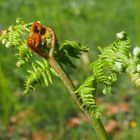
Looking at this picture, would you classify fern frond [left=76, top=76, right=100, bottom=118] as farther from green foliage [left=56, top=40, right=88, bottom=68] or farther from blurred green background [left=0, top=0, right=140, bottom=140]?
blurred green background [left=0, top=0, right=140, bottom=140]

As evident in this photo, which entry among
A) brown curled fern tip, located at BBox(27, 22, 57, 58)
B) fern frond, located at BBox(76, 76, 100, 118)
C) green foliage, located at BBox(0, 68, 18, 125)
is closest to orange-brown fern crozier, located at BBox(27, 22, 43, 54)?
brown curled fern tip, located at BBox(27, 22, 57, 58)

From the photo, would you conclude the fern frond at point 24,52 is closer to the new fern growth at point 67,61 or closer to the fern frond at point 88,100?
the new fern growth at point 67,61

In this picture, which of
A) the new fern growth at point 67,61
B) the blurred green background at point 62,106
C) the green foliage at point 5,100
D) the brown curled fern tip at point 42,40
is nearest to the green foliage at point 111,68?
the new fern growth at point 67,61

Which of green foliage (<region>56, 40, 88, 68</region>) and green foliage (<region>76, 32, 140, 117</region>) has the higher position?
green foliage (<region>56, 40, 88, 68</region>)

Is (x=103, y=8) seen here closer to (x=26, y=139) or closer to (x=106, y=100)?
(x=106, y=100)

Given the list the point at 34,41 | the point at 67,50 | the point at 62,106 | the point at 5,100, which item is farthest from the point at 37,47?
the point at 62,106

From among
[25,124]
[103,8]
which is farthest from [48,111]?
[103,8]

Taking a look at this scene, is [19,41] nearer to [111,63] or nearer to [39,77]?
[39,77]

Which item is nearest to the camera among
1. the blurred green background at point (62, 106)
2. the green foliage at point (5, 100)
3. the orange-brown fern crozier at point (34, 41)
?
the orange-brown fern crozier at point (34, 41)
